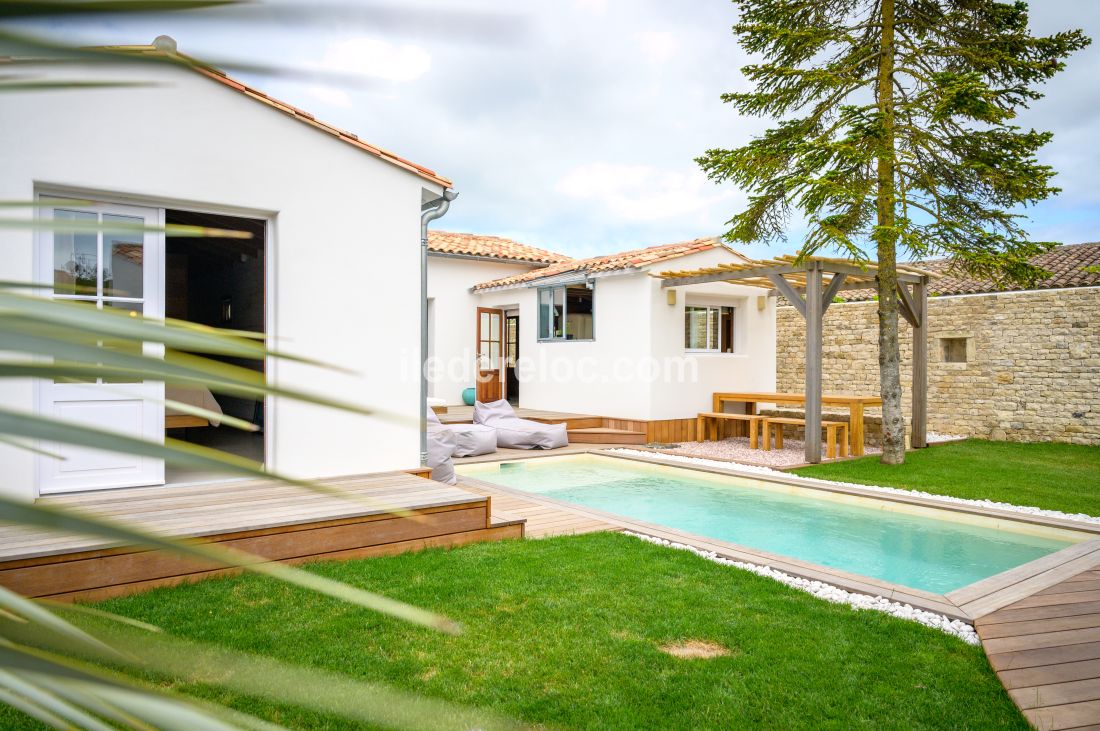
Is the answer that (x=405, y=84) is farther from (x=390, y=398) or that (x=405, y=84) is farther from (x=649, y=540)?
(x=390, y=398)

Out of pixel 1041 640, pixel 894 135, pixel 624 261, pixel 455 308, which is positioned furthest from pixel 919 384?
pixel 455 308

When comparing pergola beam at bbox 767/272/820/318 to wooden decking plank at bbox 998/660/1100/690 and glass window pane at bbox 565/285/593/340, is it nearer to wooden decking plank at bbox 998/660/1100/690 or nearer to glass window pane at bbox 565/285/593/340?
glass window pane at bbox 565/285/593/340

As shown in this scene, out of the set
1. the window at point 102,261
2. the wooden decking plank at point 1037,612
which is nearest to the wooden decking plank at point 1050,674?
the wooden decking plank at point 1037,612

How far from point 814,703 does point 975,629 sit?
1.57m

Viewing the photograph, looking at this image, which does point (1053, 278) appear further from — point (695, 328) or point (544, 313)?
point (544, 313)

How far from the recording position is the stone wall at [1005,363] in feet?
40.5

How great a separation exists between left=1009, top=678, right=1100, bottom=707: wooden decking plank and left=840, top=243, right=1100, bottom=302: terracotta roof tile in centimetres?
1066

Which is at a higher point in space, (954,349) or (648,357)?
(954,349)

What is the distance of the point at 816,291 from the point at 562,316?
5.36 metres

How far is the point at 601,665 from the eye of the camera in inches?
126

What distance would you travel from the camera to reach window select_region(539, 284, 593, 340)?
14188mm

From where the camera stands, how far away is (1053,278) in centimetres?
1295

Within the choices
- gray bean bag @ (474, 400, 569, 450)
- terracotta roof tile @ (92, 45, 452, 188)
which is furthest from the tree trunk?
terracotta roof tile @ (92, 45, 452, 188)

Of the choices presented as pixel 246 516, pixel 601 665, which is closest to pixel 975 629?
pixel 601 665
